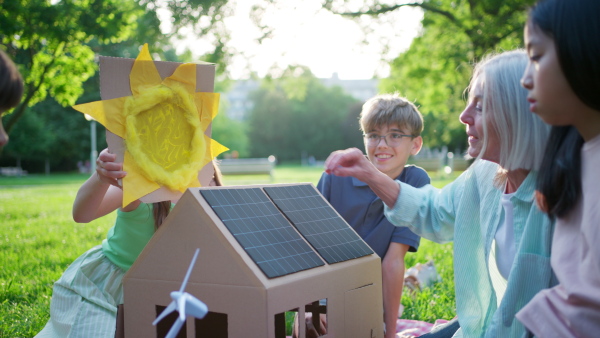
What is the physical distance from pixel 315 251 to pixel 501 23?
11153 millimetres

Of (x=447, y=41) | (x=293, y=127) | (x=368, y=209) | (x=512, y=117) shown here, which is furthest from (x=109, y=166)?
(x=293, y=127)

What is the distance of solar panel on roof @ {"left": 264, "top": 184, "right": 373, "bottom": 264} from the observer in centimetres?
226

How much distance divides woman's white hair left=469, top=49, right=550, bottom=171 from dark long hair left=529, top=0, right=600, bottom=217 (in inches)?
9.8

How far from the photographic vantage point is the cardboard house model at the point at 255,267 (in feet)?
6.09

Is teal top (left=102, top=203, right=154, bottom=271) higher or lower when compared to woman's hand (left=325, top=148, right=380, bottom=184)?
lower

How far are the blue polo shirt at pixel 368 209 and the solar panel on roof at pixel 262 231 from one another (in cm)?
118

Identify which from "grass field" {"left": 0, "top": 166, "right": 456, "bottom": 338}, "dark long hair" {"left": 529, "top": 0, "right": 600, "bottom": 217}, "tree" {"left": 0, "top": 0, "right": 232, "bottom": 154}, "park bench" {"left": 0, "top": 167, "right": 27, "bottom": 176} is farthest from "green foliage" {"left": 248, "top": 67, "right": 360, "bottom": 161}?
"dark long hair" {"left": 529, "top": 0, "right": 600, "bottom": 217}

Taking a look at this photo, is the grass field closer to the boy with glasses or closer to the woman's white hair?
the boy with glasses

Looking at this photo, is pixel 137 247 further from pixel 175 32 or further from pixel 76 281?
pixel 175 32

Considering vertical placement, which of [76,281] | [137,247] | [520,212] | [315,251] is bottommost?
[76,281]

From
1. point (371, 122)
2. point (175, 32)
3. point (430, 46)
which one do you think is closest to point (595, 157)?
point (371, 122)

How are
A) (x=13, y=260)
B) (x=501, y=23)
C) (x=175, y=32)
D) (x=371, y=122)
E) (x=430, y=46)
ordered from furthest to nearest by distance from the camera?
(x=430, y=46) → (x=175, y=32) → (x=501, y=23) → (x=13, y=260) → (x=371, y=122)

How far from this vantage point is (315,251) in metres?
2.19

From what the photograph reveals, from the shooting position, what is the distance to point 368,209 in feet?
11.0
